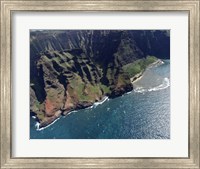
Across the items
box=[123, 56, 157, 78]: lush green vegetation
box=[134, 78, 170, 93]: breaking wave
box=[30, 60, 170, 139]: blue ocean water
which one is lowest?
box=[30, 60, 170, 139]: blue ocean water

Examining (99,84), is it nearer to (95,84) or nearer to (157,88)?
(95,84)

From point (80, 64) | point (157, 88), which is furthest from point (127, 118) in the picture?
point (80, 64)

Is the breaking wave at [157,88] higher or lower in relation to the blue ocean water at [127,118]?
higher

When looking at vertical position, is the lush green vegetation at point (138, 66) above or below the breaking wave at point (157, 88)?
above

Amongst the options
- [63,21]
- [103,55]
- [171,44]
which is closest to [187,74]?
[171,44]

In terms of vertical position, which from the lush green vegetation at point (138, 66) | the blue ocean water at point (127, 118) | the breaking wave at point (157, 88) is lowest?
the blue ocean water at point (127, 118)

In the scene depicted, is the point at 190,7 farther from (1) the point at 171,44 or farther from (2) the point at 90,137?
(2) the point at 90,137

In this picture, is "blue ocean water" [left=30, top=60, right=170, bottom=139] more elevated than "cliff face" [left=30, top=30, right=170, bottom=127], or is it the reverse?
"cliff face" [left=30, top=30, right=170, bottom=127]
